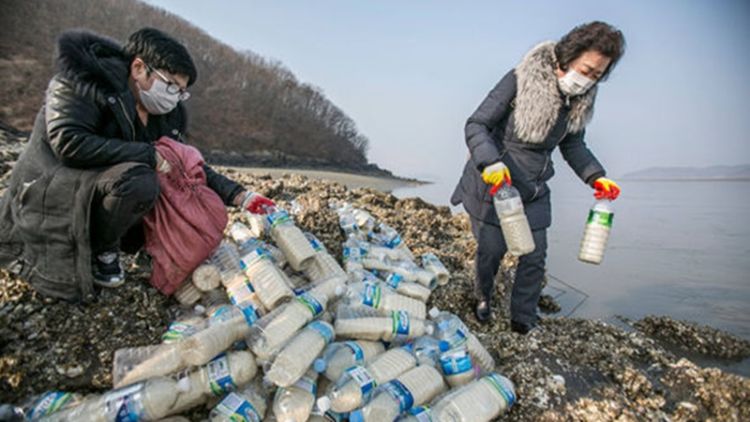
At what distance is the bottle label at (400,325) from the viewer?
7.13ft

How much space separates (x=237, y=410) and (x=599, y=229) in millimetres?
2220

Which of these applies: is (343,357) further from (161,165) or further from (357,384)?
(161,165)

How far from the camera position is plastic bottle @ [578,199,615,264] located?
2.60m

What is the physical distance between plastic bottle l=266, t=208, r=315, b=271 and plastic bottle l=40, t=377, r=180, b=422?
1.03 metres

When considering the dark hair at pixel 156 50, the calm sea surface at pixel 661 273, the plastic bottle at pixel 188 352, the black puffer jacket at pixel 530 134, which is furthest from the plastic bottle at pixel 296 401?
the calm sea surface at pixel 661 273

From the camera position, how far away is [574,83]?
8.03ft

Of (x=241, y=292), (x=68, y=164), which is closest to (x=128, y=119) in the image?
(x=68, y=164)

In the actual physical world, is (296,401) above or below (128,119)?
below

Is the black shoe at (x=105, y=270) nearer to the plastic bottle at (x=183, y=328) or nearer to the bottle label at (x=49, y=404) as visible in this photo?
the plastic bottle at (x=183, y=328)

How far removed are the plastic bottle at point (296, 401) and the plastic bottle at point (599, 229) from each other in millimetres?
1834

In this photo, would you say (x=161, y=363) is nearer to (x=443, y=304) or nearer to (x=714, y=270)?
(x=443, y=304)

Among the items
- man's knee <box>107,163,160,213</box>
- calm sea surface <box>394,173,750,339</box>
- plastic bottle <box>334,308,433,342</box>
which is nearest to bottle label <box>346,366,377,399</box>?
plastic bottle <box>334,308,433,342</box>

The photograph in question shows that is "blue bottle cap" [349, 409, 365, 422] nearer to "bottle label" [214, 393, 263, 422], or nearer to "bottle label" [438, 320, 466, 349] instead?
"bottle label" [214, 393, 263, 422]

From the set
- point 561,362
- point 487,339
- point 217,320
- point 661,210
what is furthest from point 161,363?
point 661,210
